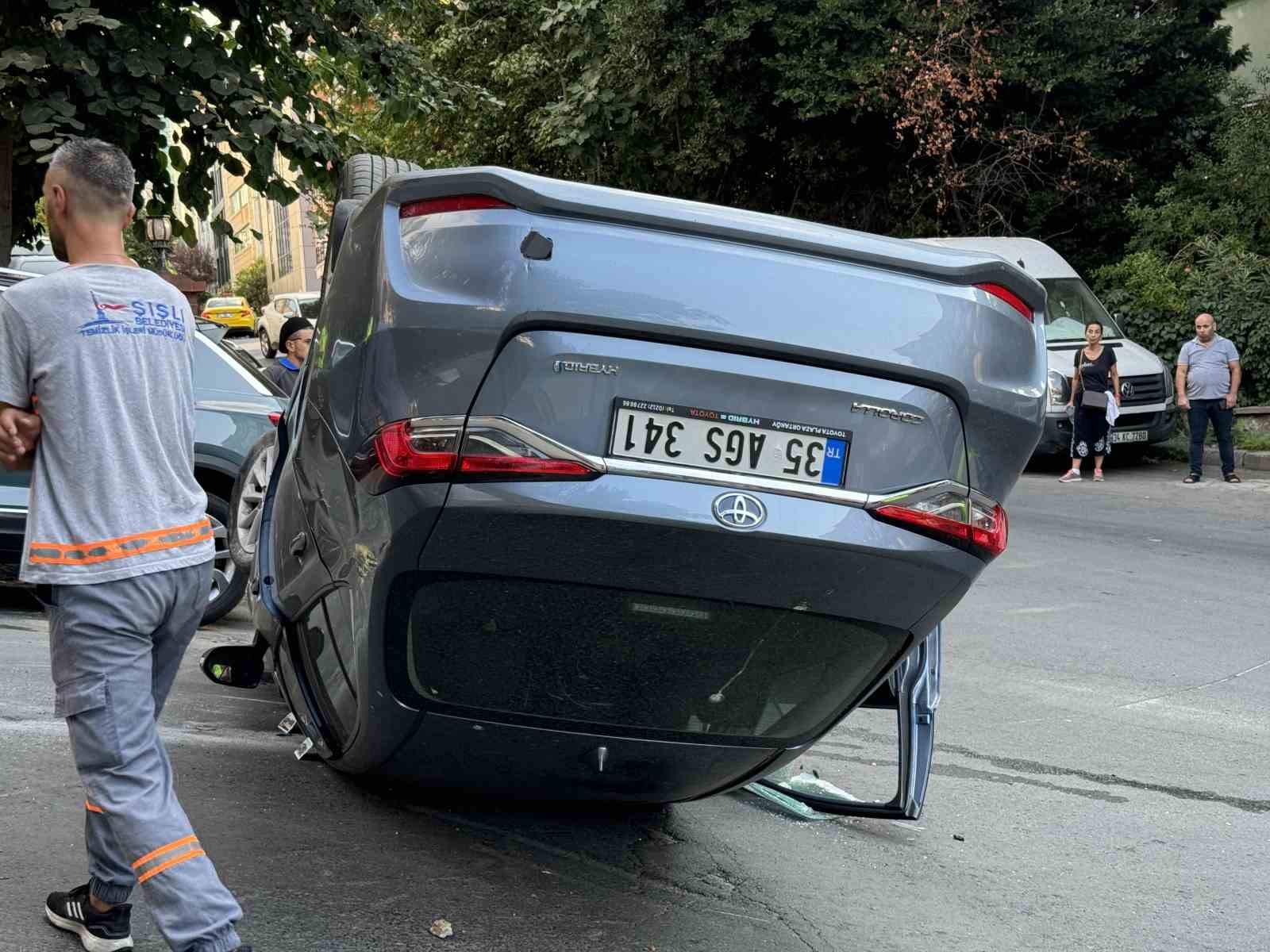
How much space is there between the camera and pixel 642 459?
10.2ft

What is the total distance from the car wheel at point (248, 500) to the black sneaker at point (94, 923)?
3300mm

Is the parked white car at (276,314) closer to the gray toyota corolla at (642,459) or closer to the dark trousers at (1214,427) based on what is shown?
the dark trousers at (1214,427)

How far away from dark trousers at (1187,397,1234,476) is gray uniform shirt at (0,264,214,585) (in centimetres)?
1419

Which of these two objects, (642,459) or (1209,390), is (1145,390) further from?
(642,459)

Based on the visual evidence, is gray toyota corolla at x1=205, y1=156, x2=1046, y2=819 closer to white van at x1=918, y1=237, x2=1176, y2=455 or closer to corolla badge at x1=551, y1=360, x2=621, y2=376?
corolla badge at x1=551, y1=360, x2=621, y2=376

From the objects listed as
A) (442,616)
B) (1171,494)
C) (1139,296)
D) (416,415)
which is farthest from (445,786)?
(1139,296)

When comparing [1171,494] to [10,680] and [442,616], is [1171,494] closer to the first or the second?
[10,680]

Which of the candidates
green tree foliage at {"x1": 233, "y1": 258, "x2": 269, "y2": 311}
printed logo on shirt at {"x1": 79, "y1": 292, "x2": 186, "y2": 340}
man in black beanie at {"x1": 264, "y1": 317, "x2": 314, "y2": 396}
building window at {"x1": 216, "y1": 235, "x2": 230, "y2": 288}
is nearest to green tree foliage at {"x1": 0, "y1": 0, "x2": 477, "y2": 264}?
man in black beanie at {"x1": 264, "y1": 317, "x2": 314, "y2": 396}

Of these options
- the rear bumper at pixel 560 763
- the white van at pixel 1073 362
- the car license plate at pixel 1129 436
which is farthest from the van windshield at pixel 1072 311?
the rear bumper at pixel 560 763

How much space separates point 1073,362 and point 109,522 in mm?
15230

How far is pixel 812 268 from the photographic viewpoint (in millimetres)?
3238

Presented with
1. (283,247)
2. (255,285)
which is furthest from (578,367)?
(255,285)

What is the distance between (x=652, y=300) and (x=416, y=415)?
544 mm

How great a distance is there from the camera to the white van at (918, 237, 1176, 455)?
16.7m
